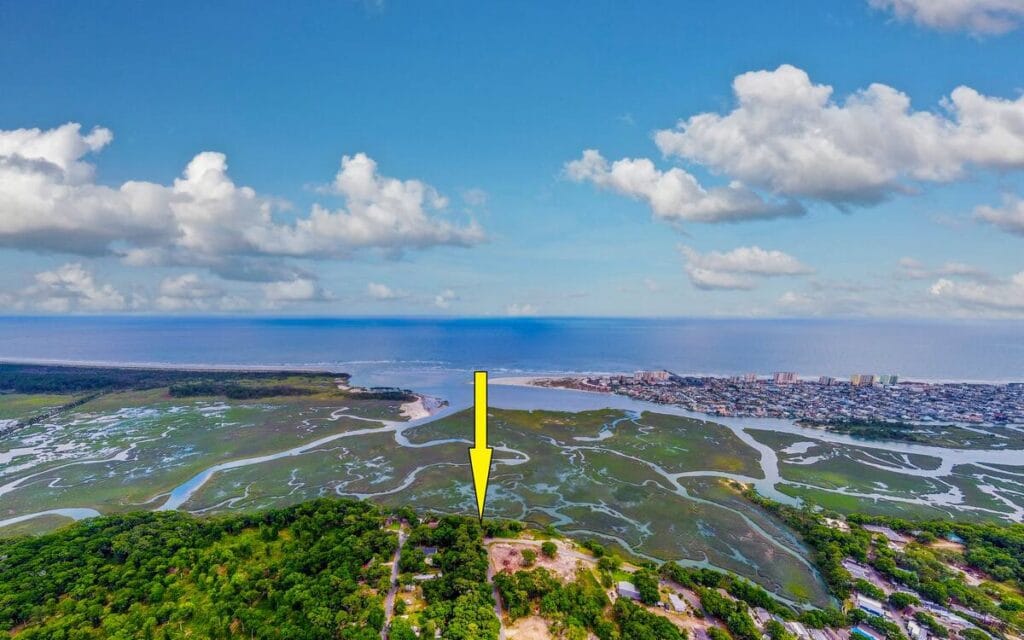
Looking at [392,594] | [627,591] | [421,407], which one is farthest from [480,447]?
[421,407]

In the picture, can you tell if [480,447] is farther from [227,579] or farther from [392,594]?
[227,579]

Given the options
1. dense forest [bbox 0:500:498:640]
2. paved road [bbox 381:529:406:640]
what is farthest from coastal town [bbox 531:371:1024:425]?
dense forest [bbox 0:500:498:640]

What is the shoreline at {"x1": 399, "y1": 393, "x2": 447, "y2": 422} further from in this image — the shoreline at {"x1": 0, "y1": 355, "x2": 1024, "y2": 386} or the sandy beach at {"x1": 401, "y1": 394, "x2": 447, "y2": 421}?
the shoreline at {"x1": 0, "y1": 355, "x2": 1024, "y2": 386}

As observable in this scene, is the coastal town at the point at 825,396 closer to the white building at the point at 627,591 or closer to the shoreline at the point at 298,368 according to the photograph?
the shoreline at the point at 298,368

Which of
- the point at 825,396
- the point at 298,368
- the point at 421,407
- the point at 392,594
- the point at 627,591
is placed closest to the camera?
the point at 392,594

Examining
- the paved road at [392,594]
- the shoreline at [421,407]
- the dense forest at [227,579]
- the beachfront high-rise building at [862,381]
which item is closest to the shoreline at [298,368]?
the beachfront high-rise building at [862,381]

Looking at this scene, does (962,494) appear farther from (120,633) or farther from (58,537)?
(58,537)

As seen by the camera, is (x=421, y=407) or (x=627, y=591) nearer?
(x=627, y=591)
